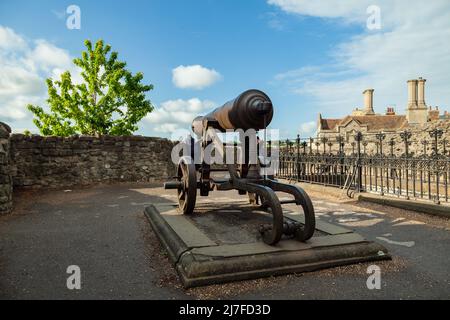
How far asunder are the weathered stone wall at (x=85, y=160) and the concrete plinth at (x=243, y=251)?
8.66 metres

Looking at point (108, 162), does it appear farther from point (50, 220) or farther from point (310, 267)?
point (310, 267)

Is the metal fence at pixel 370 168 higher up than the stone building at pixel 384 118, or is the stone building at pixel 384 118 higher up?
the stone building at pixel 384 118

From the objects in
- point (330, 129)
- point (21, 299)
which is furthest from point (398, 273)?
point (330, 129)

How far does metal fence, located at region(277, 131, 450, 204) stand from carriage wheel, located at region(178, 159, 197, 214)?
4.88m

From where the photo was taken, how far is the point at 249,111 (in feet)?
14.9

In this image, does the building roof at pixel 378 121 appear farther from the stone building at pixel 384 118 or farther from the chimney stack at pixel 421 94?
the chimney stack at pixel 421 94

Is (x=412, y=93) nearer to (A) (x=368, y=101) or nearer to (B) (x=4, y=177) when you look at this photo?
(A) (x=368, y=101)

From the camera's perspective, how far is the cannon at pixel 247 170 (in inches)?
153

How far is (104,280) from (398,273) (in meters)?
3.23

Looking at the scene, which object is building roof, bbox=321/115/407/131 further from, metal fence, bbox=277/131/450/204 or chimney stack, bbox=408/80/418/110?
metal fence, bbox=277/131/450/204

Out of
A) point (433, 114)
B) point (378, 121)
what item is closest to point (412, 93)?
point (433, 114)

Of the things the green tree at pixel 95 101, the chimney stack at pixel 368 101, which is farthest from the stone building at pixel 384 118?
the green tree at pixel 95 101

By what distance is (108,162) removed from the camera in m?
13.2
